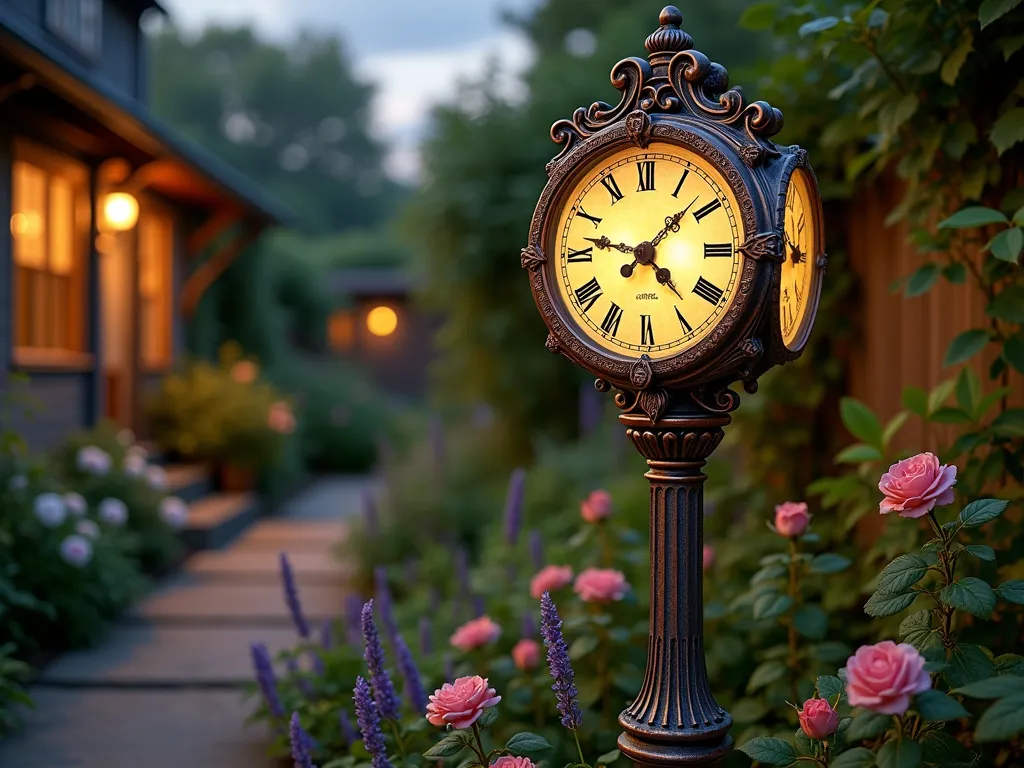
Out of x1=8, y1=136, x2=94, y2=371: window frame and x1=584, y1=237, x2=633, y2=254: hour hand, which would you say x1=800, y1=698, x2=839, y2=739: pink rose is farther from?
x1=8, y1=136, x2=94, y2=371: window frame

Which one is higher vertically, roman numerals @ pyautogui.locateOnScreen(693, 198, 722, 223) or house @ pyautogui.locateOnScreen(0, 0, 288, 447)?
house @ pyautogui.locateOnScreen(0, 0, 288, 447)

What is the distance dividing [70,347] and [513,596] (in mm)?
5617

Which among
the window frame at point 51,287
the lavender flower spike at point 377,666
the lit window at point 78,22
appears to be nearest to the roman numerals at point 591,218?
the lavender flower spike at point 377,666

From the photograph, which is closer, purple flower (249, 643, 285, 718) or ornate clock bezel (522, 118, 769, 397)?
ornate clock bezel (522, 118, 769, 397)

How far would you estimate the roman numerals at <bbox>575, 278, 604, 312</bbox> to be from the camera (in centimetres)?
201

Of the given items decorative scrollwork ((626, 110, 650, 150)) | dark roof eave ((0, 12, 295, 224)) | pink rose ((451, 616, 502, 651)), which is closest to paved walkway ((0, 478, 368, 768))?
pink rose ((451, 616, 502, 651))

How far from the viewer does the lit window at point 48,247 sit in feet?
23.0

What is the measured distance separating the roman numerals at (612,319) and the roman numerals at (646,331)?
51 mm

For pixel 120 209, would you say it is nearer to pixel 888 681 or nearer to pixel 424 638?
pixel 424 638

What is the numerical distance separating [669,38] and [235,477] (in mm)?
8211

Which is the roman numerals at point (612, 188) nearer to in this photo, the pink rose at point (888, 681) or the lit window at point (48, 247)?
the pink rose at point (888, 681)

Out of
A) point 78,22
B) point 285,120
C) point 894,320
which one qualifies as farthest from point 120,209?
point 285,120

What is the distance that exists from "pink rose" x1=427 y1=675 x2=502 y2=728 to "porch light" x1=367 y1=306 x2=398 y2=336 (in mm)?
19614

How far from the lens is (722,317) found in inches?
72.5
